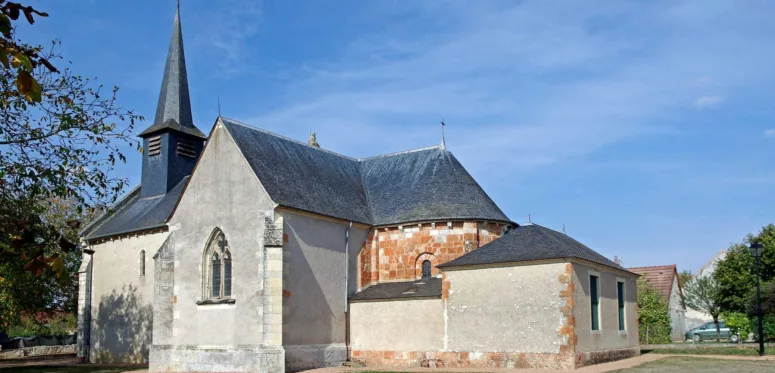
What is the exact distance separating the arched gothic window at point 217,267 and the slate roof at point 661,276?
3331 cm

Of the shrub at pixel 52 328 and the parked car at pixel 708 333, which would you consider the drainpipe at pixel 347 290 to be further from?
the shrub at pixel 52 328

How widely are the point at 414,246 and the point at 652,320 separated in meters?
18.9

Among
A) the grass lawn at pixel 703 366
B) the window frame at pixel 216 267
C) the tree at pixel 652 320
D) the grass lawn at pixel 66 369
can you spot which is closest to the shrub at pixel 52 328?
the grass lawn at pixel 66 369

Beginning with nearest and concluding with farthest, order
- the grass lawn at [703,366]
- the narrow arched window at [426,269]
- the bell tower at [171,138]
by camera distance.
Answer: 1. the grass lawn at [703,366]
2. the narrow arched window at [426,269]
3. the bell tower at [171,138]

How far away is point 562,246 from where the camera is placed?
21.2 meters

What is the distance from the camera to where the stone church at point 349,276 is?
21.2 meters

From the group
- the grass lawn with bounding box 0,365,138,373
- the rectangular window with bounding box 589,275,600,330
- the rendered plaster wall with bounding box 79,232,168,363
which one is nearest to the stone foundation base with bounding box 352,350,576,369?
the rectangular window with bounding box 589,275,600,330

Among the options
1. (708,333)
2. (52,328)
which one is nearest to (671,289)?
(708,333)

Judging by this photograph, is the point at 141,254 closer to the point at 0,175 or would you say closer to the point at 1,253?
the point at 0,175

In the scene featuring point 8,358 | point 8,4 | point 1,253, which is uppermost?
point 8,4

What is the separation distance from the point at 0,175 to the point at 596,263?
1687 centimetres

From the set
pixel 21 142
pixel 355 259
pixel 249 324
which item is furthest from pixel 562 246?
pixel 21 142

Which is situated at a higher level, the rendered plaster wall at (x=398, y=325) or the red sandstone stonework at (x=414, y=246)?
the red sandstone stonework at (x=414, y=246)

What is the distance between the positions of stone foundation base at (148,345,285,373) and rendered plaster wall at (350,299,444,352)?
4202 mm
